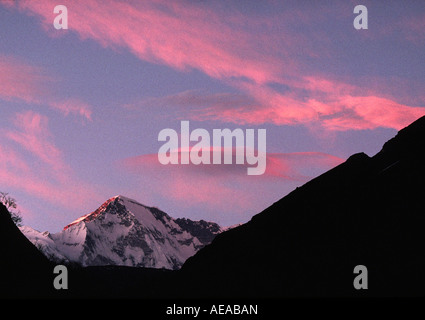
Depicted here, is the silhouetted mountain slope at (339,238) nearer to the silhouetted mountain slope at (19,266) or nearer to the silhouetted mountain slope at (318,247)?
the silhouetted mountain slope at (318,247)

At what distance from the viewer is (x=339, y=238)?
134 m

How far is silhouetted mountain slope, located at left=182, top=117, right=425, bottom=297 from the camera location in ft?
380

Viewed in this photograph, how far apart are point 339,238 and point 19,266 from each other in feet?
205

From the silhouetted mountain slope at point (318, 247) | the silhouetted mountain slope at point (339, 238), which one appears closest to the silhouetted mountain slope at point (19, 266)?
the silhouetted mountain slope at point (318, 247)

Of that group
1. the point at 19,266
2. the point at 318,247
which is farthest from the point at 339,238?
the point at 19,266

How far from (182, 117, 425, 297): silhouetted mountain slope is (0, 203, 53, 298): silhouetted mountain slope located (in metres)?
33.0

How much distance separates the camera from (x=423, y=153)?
143125 millimetres

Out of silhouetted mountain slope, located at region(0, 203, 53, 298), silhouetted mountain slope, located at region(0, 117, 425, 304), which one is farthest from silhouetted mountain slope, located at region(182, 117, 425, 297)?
silhouetted mountain slope, located at region(0, 203, 53, 298)

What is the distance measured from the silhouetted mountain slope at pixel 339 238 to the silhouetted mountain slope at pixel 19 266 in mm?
32970

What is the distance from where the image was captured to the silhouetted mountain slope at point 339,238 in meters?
116

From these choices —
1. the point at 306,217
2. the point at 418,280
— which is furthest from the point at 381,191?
the point at 418,280

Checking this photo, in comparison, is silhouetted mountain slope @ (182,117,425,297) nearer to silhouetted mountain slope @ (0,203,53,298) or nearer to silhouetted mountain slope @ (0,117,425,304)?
silhouetted mountain slope @ (0,117,425,304)

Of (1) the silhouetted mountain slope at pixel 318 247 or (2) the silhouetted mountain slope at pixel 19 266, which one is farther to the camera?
(2) the silhouetted mountain slope at pixel 19 266

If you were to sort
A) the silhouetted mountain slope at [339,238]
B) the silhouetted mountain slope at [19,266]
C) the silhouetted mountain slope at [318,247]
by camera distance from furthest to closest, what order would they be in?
the silhouetted mountain slope at [19,266] → the silhouetted mountain slope at [318,247] → the silhouetted mountain slope at [339,238]
